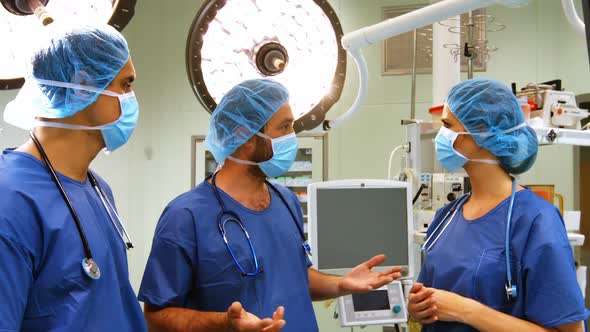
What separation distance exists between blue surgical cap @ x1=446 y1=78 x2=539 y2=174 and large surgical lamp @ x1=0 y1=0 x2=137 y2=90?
0.90 meters

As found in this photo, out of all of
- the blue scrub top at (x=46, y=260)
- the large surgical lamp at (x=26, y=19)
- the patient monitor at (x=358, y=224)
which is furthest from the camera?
the patient monitor at (x=358, y=224)

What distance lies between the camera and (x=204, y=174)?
4.04 metres

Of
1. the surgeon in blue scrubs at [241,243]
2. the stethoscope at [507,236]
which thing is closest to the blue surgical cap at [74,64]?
the surgeon in blue scrubs at [241,243]

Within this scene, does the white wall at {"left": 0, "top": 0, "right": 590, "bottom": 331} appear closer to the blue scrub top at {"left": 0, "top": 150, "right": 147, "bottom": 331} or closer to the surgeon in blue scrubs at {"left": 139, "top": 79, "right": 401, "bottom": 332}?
the surgeon in blue scrubs at {"left": 139, "top": 79, "right": 401, "bottom": 332}

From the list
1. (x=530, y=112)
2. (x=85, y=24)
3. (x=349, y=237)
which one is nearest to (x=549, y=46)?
(x=530, y=112)

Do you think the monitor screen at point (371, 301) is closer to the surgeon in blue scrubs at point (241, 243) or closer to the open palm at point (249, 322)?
the surgeon in blue scrubs at point (241, 243)

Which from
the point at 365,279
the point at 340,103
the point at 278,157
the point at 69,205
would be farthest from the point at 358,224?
the point at 340,103

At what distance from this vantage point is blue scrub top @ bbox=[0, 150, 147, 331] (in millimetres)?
871

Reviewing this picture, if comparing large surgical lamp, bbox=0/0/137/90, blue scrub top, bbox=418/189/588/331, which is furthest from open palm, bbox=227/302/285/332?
large surgical lamp, bbox=0/0/137/90

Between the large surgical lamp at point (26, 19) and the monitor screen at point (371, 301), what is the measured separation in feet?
4.36

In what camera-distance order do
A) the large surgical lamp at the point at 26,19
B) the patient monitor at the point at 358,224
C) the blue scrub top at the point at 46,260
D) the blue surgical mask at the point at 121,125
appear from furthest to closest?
the patient monitor at the point at 358,224
the large surgical lamp at the point at 26,19
the blue surgical mask at the point at 121,125
the blue scrub top at the point at 46,260

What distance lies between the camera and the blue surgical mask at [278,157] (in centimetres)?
149

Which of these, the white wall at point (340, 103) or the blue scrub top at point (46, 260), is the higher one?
the white wall at point (340, 103)

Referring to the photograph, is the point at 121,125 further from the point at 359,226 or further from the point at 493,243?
the point at 359,226
